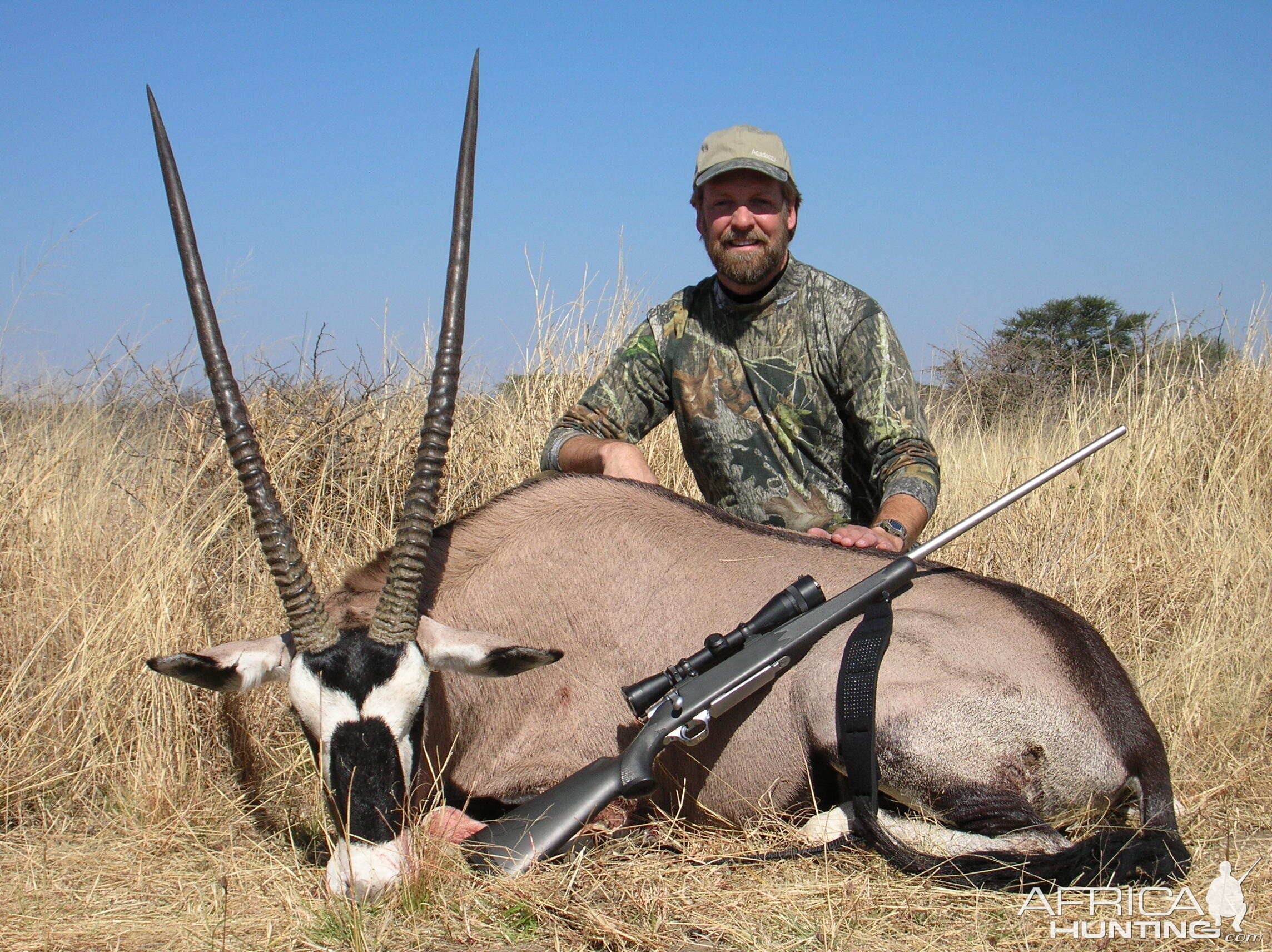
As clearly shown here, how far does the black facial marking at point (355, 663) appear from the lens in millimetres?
3076

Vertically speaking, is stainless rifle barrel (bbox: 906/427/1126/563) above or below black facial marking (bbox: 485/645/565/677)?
above

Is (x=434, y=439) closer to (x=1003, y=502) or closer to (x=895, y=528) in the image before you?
(x=895, y=528)

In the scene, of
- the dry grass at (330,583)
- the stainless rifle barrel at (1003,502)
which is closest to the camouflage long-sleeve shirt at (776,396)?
the stainless rifle barrel at (1003,502)

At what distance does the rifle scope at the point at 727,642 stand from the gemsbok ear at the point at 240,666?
111 centimetres

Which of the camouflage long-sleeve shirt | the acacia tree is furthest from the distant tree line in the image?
the camouflage long-sleeve shirt

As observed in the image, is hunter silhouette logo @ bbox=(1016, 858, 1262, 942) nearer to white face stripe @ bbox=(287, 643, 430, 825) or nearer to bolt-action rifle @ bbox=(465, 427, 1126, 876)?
bolt-action rifle @ bbox=(465, 427, 1126, 876)

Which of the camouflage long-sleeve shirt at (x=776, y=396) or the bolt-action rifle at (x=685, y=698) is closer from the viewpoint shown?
the bolt-action rifle at (x=685, y=698)

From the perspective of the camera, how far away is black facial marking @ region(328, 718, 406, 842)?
2.95m

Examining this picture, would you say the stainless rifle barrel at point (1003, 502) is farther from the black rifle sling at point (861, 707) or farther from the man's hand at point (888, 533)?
the black rifle sling at point (861, 707)

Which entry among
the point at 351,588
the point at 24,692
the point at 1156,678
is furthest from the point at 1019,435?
the point at 24,692

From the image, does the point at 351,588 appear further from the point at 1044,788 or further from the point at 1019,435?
the point at 1019,435

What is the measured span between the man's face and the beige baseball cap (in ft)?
0.28

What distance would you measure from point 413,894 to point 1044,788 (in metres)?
1.95

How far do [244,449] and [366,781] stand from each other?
1150 millimetres
